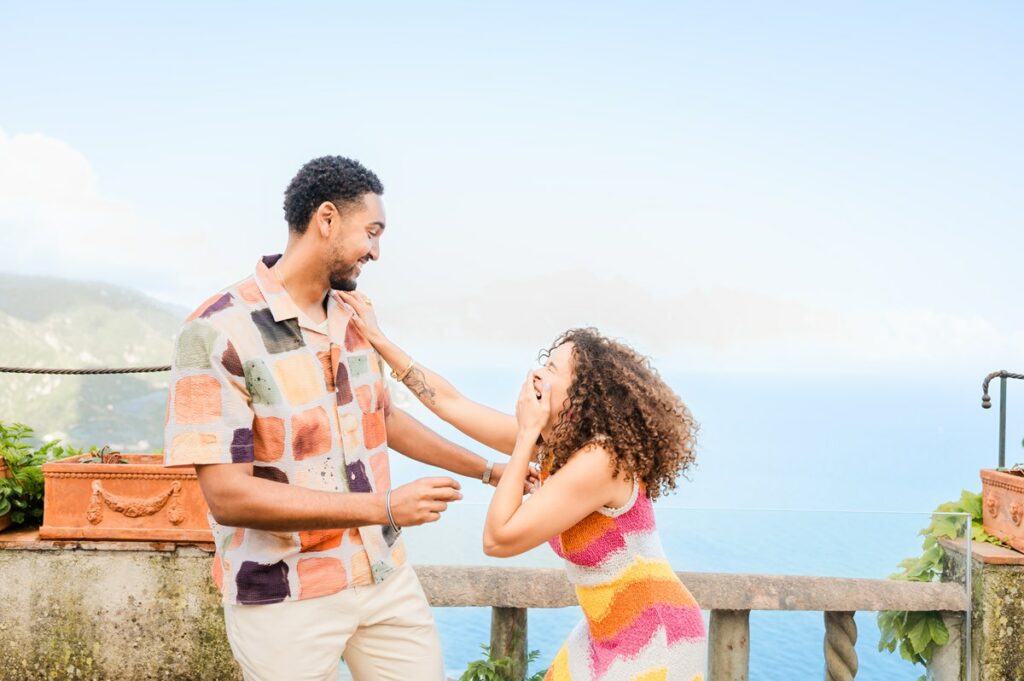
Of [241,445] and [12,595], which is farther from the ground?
[241,445]

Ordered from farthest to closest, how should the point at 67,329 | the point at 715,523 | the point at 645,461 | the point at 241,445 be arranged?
1. the point at 67,329
2. the point at 715,523
3. the point at 645,461
4. the point at 241,445

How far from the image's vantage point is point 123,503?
2.86m

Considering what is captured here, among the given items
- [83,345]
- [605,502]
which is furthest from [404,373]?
[83,345]

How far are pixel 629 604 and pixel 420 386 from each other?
32.0 inches

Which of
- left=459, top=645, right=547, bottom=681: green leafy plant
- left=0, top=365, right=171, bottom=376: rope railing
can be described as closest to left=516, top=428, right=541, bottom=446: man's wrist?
left=459, top=645, right=547, bottom=681: green leafy plant

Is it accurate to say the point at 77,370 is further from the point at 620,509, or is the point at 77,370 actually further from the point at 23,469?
the point at 620,509

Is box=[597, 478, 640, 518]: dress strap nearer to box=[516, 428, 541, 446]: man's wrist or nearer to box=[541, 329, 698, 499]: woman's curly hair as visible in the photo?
box=[541, 329, 698, 499]: woman's curly hair

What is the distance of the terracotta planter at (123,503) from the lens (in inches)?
112

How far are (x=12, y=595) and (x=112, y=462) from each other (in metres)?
0.51

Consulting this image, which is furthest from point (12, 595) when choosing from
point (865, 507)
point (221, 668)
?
point (865, 507)

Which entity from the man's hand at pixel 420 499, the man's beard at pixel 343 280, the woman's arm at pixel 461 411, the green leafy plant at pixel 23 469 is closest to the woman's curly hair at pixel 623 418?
the man's hand at pixel 420 499

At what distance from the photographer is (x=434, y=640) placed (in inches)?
84.2

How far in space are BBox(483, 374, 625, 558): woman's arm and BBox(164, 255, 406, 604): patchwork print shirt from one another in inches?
11.2

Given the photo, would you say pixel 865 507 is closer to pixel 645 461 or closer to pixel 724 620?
pixel 724 620
